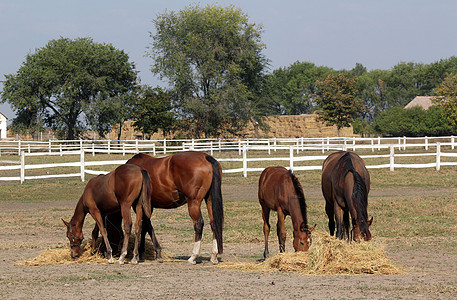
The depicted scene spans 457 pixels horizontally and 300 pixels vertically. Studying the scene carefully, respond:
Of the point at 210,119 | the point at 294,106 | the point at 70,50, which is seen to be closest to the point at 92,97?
the point at 70,50

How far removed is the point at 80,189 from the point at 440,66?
99819 millimetres

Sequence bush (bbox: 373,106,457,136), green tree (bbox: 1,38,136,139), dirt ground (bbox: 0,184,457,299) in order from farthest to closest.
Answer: bush (bbox: 373,106,457,136) < green tree (bbox: 1,38,136,139) < dirt ground (bbox: 0,184,457,299)

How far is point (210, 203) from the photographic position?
10938 millimetres

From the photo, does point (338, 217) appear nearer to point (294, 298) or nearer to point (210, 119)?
point (294, 298)

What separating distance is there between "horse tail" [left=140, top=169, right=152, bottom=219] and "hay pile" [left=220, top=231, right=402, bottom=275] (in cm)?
264

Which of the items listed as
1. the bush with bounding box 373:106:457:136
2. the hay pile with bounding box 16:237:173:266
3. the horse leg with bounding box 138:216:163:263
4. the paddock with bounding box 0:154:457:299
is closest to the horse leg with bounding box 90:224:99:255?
the hay pile with bounding box 16:237:173:266

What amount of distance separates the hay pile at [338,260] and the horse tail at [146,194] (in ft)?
8.66

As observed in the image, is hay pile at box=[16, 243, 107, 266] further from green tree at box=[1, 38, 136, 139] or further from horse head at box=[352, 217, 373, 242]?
green tree at box=[1, 38, 136, 139]

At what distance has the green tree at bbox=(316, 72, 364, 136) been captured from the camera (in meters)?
61.7

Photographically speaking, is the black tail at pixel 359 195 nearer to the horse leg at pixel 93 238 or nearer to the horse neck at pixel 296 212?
the horse neck at pixel 296 212

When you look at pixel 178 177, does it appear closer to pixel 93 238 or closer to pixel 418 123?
pixel 93 238

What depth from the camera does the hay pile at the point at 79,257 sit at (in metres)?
10.5

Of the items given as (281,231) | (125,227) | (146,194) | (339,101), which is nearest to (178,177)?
(146,194)

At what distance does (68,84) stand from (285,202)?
171 feet
